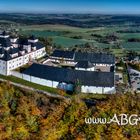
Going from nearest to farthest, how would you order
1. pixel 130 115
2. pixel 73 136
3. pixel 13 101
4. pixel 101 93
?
pixel 73 136
pixel 130 115
pixel 13 101
pixel 101 93

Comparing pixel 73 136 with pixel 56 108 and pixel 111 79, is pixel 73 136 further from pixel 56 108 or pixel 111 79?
pixel 111 79

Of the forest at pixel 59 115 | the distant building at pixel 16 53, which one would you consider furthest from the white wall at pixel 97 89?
the distant building at pixel 16 53

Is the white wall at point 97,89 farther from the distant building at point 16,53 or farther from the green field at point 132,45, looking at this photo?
the green field at point 132,45

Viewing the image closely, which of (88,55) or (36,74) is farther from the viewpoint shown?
(88,55)

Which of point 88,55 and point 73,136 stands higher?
point 88,55

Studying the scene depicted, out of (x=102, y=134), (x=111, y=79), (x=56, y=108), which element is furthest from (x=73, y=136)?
(x=111, y=79)

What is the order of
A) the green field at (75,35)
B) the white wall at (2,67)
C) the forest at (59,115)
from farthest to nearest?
1. the green field at (75,35)
2. the white wall at (2,67)
3. the forest at (59,115)

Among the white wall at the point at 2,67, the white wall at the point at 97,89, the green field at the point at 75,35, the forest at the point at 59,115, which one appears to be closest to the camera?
the forest at the point at 59,115

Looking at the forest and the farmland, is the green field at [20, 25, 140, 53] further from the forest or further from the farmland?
the forest

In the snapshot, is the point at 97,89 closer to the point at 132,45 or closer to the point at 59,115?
the point at 59,115
